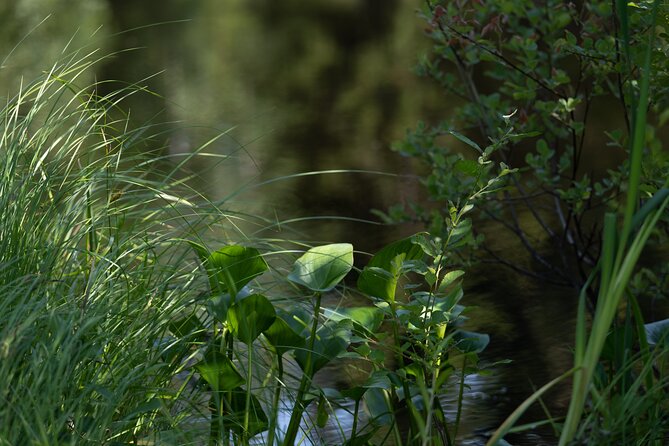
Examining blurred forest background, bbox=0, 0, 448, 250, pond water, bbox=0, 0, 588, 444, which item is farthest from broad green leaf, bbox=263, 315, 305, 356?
blurred forest background, bbox=0, 0, 448, 250

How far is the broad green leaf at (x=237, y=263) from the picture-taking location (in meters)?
1.74

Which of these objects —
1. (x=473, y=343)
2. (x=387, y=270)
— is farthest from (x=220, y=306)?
(x=473, y=343)

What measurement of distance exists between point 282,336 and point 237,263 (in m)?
0.16

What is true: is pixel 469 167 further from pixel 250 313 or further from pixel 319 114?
pixel 319 114

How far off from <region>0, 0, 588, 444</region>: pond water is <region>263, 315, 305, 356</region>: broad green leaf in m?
0.22

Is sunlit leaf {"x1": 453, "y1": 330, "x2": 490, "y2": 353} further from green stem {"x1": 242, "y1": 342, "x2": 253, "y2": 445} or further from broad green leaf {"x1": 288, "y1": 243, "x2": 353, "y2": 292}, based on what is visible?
green stem {"x1": 242, "y1": 342, "x2": 253, "y2": 445}

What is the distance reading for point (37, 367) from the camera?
1380mm

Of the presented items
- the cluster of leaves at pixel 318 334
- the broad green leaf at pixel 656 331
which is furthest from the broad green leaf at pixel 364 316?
the broad green leaf at pixel 656 331

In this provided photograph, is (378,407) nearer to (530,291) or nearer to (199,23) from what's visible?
(530,291)

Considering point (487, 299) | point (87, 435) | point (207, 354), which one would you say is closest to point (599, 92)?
point (487, 299)

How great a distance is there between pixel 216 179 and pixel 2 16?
21.8 feet

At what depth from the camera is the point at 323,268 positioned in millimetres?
1795

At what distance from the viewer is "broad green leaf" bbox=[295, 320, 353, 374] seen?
5.80ft

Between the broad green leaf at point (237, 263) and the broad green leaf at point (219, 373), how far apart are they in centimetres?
12
